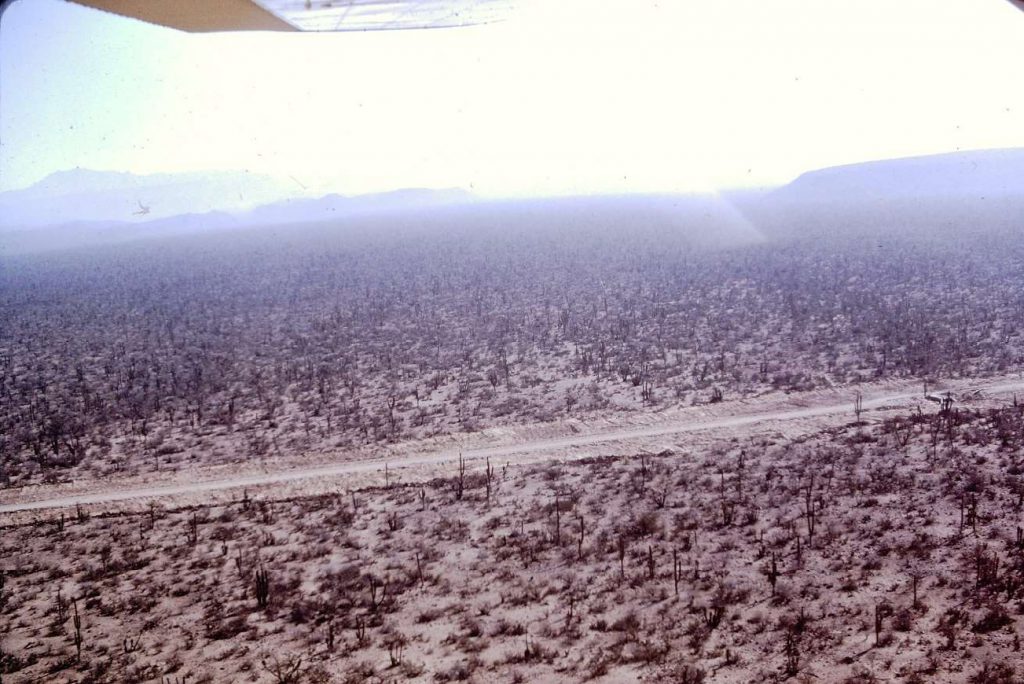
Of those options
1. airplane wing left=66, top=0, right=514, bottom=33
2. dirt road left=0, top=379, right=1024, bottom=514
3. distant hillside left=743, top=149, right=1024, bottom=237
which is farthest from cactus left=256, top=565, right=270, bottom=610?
distant hillside left=743, top=149, right=1024, bottom=237

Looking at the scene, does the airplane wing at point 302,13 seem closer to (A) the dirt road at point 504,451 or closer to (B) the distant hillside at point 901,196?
(A) the dirt road at point 504,451

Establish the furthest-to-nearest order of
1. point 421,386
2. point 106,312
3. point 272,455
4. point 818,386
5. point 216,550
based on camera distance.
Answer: point 106,312 → point 421,386 → point 818,386 → point 272,455 → point 216,550

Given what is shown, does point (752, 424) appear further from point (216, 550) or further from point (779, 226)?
point (779, 226)

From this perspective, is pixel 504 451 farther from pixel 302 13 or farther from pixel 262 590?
pixel 302 13

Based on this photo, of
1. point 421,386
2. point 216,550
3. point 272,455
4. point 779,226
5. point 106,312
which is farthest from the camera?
point 779,226

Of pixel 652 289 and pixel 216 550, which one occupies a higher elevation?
pixel 652 289

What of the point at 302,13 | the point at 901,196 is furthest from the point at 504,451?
the point at 901,196

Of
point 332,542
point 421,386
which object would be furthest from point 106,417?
point 332,542
